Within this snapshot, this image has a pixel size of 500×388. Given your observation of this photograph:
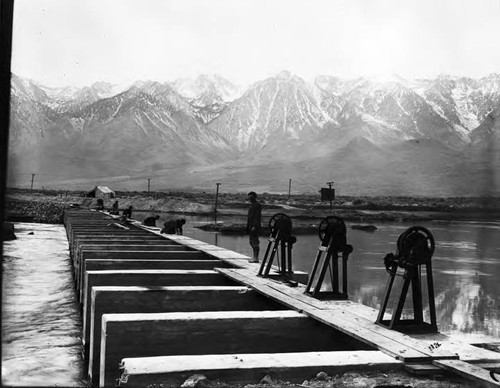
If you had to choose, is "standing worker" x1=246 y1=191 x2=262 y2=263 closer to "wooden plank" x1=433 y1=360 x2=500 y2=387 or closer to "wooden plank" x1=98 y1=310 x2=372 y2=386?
"wooden plank" x1=98 y1=310 x2=372 y2=386

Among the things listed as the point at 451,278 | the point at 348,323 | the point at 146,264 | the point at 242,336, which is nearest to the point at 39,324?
the point at 146,264

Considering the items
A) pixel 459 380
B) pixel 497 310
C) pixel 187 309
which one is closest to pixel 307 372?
pixel 459 380

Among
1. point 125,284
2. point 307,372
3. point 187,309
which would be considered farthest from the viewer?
point 125,284

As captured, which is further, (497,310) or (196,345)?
(497,310)

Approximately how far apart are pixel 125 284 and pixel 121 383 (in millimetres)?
5988

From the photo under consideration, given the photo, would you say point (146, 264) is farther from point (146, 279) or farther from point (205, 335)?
point (205, 335)

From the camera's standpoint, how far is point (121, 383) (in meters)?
4.44

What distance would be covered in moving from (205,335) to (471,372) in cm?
286

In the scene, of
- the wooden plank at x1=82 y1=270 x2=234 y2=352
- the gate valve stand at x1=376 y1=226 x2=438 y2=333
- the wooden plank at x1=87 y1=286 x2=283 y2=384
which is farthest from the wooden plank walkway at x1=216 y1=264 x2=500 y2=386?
the wooden plank at x1=82 y1=270 x2=234 y2=352

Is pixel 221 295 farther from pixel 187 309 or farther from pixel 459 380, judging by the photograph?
pixel 459 380

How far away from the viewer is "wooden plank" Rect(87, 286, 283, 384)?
8.20 metres

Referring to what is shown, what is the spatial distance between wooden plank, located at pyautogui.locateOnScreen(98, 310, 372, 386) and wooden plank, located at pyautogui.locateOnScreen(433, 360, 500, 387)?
2007mm

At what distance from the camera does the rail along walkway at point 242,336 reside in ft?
15.7

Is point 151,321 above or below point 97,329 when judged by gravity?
above
